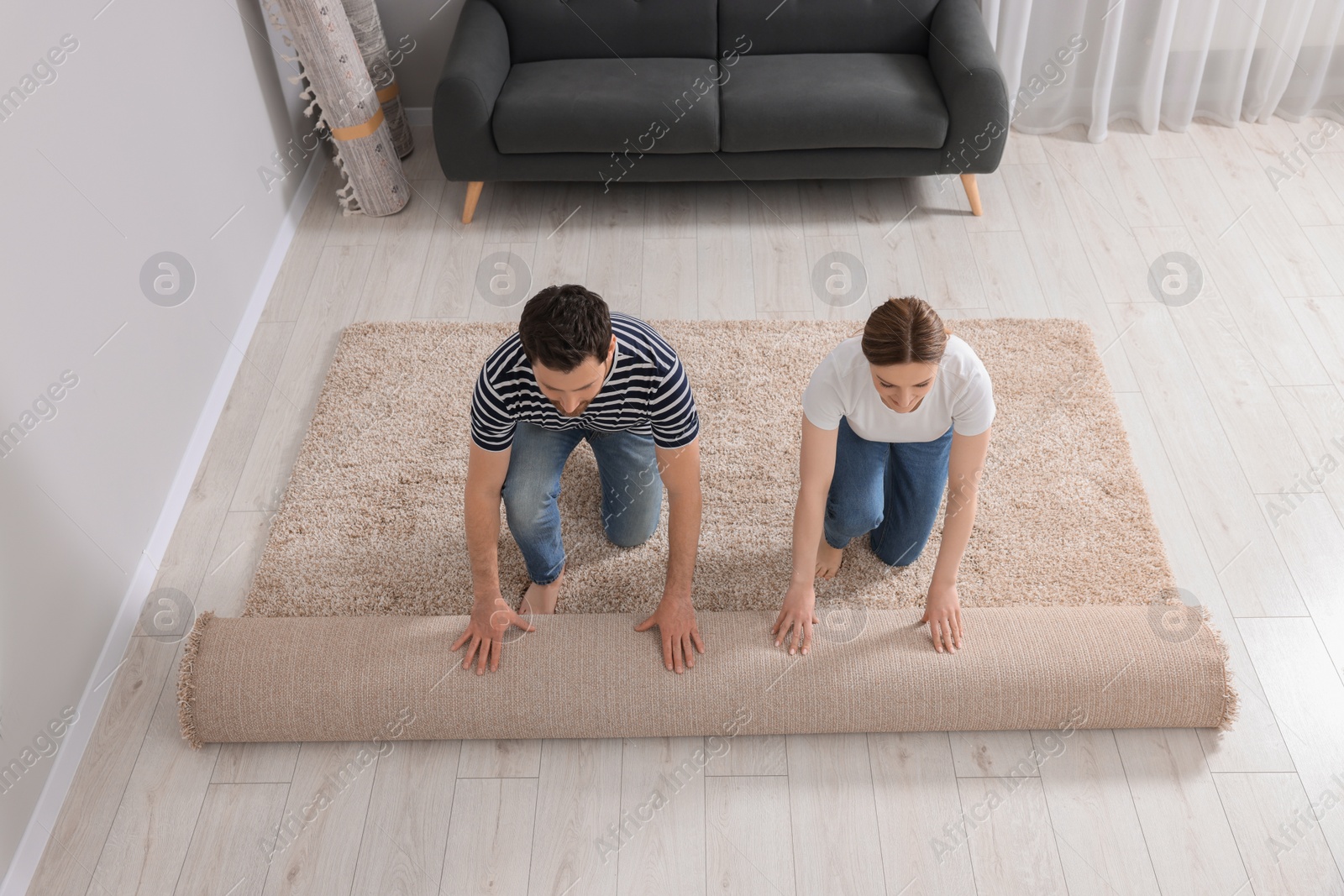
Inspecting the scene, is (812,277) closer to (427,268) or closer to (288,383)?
(427,268)

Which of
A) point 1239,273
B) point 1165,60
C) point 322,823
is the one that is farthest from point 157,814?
point 1165,60

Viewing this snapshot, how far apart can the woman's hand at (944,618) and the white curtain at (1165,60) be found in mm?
2223

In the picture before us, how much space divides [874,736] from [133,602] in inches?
59.7

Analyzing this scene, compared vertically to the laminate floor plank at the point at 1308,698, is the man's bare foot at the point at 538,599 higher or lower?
higher

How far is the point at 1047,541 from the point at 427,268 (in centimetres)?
185

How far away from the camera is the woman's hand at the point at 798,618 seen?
1.67 metres

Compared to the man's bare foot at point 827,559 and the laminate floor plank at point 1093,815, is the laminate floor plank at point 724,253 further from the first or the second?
the laminate floor plank at point 1093,815

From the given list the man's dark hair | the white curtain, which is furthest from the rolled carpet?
the white curtain

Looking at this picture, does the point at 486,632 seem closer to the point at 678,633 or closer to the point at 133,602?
the point at 678,633

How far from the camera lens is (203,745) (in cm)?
177

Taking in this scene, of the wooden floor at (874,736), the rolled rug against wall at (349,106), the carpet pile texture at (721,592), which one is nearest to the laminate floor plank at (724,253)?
the wooden floor at (874,736)

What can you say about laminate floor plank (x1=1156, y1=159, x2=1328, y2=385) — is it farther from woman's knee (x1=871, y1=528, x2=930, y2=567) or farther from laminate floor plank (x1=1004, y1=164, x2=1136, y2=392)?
woman's knee (x1=871, y1=528, x2=930, y2=567)

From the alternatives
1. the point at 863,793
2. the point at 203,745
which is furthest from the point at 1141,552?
the point at 203,745

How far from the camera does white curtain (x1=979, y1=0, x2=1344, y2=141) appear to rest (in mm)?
3094
